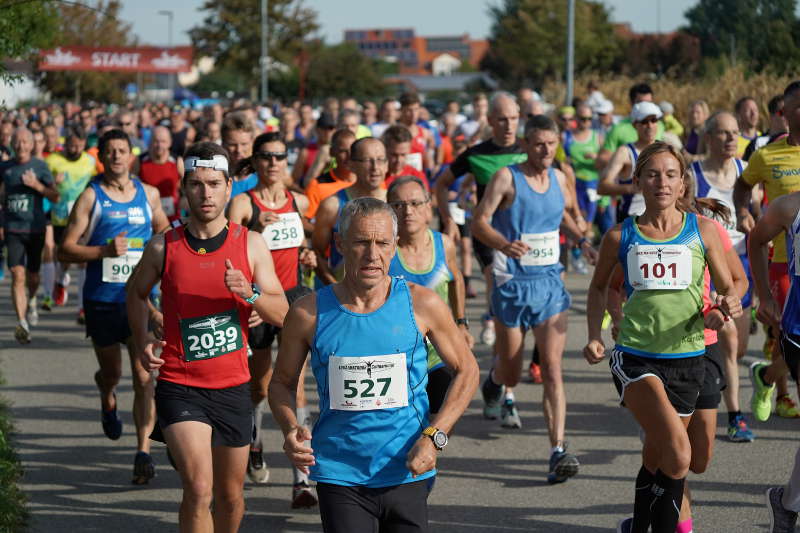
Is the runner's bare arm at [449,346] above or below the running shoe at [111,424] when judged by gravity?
above

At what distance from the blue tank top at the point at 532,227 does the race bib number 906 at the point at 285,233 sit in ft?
4.07

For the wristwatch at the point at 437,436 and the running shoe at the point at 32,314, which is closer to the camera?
the wristwatch at the point at 437,436

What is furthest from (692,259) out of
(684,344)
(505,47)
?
(505,47)

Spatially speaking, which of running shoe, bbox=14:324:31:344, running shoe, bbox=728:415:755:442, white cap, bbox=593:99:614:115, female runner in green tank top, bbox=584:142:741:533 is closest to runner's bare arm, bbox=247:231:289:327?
female runner in green tank top, bbox=584:142:741:533

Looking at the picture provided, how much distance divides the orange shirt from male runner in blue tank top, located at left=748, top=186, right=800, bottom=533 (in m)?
3.21

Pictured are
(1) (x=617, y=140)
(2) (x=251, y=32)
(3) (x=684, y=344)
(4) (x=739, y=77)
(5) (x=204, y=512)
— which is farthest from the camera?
(2) (x=251, y=32)

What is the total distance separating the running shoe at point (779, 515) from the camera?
5.45 meters

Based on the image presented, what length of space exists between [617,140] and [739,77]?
11.3m

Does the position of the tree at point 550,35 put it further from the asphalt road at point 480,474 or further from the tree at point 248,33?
the asphalt road at point 480,474

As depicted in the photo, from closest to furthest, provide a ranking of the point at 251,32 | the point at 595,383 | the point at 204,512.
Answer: the point at 204,512 < the point at 595,383 < the point at 251,32

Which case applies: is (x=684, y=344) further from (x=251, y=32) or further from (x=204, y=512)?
(x=251, y=32)

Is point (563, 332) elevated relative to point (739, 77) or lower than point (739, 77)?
lower

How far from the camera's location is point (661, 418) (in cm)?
508

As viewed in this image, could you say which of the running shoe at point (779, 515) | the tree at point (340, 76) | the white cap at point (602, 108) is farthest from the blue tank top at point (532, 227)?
the tree at point (340, 76)
